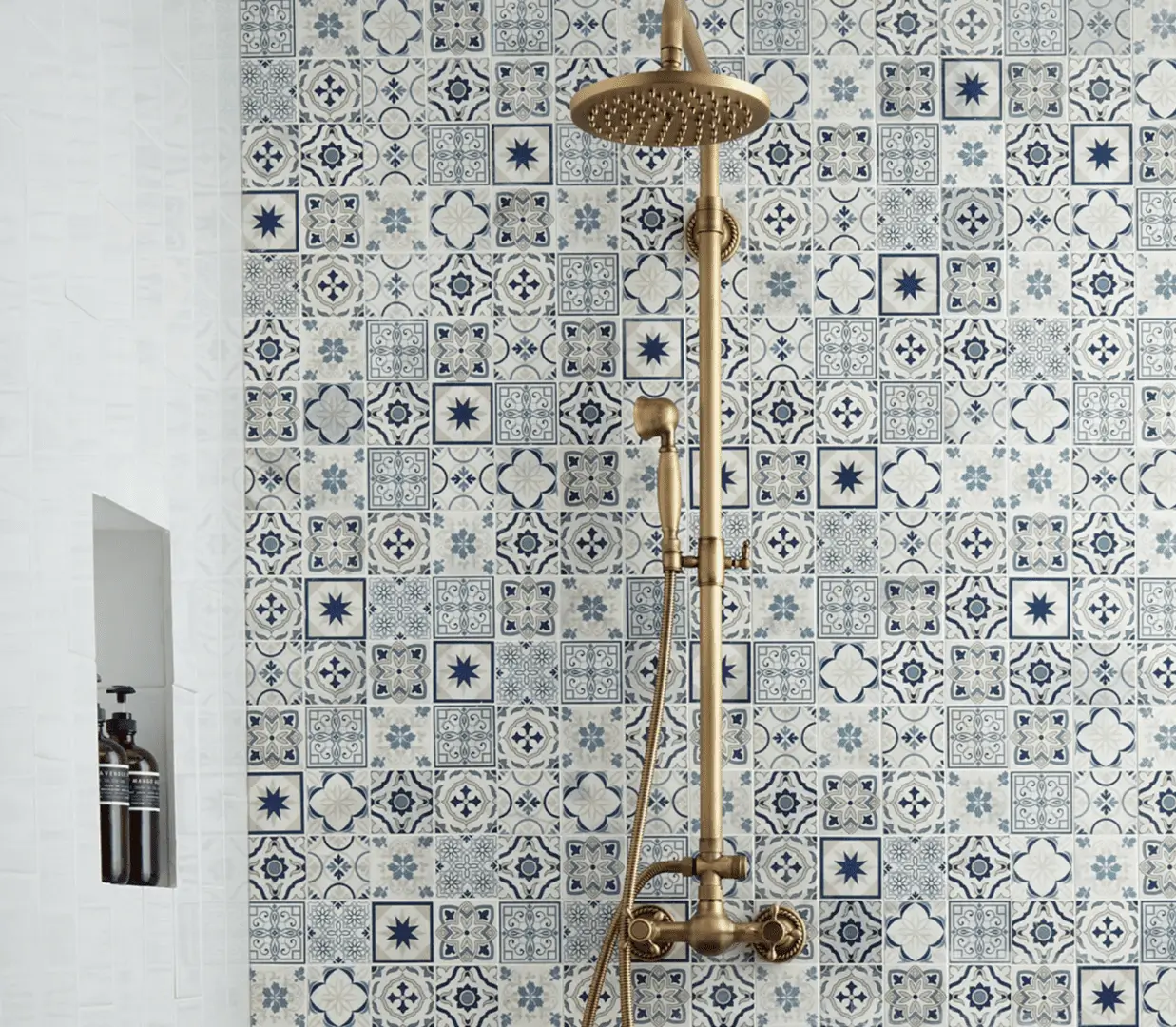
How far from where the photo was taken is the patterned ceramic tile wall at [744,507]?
179cm

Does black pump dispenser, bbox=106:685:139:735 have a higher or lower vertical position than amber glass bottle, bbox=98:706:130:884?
higher

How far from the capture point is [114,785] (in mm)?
1447

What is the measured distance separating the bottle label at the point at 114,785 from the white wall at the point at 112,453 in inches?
3.6

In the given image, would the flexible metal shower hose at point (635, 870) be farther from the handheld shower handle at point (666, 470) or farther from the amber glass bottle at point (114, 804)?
the amber glass bottle at point (114, 804)


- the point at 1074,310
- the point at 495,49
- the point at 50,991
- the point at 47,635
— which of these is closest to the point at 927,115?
the point at 1074,310

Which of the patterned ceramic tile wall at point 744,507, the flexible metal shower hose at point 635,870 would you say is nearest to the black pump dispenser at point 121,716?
the patterned ceramic tile wall at point 744,507

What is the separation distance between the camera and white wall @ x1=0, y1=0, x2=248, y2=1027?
43.2 inches

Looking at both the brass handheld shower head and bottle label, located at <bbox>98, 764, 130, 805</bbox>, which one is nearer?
bottle label, located at <bbox>98, 764, 130, 805</bbox>

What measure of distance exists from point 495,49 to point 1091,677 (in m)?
1.06

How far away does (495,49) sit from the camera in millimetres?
1836

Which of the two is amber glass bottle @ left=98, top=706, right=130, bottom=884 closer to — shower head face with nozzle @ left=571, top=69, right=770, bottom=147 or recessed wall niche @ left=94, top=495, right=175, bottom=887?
recessed wall niche @ left=94, top=495, right=175, bottom=887

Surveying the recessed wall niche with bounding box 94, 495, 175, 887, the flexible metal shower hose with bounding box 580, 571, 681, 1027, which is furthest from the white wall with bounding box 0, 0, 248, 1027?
the flexible metal shower hose with bounding box 580, 571, 681, 1027

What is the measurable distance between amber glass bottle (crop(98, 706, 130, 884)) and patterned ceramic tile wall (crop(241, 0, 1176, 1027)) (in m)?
0.35

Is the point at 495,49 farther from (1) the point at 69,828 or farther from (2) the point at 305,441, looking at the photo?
(1) the point at 69,828
